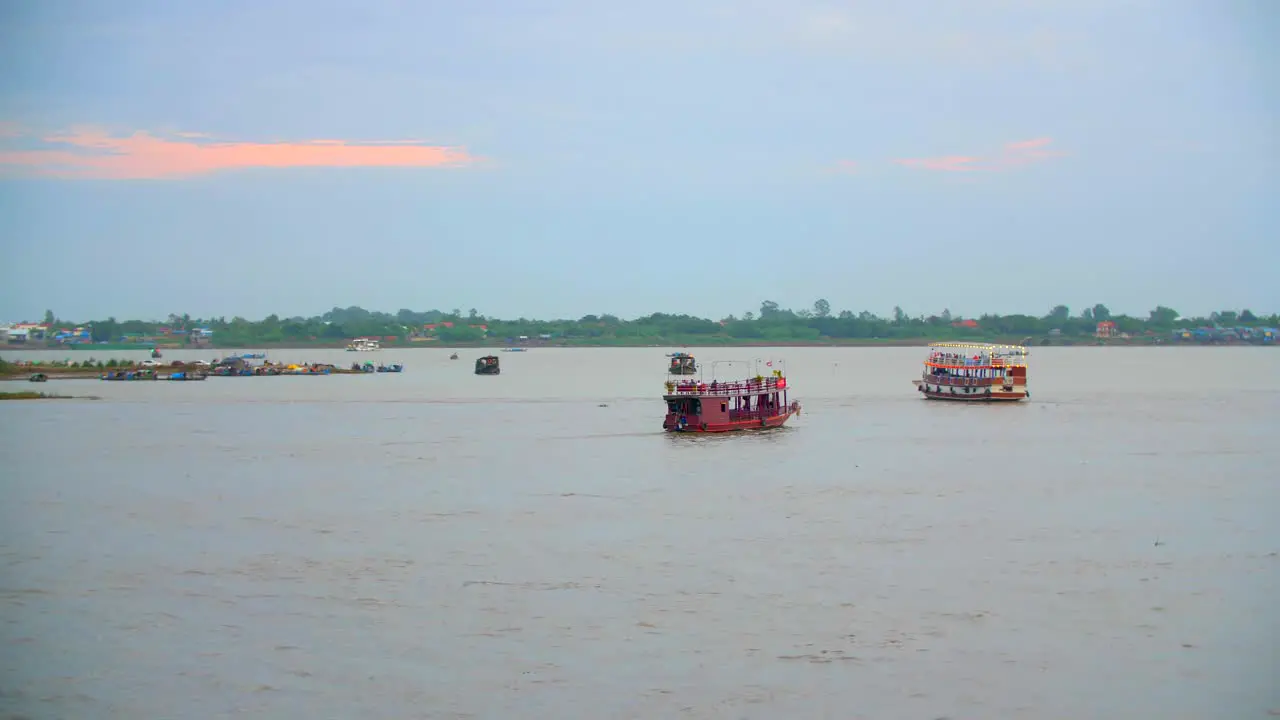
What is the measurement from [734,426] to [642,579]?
3560cm

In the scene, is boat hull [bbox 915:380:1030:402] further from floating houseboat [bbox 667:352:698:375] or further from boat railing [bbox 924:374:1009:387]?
floating houseboat [bbox 667:352:698:375]

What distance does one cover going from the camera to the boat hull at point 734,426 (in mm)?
62344

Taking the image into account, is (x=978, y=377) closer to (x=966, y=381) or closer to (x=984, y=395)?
(x=966, y=381)

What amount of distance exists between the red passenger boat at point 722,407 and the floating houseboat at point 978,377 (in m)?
25.4

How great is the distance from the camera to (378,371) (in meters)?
155

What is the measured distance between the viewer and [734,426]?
6406cm

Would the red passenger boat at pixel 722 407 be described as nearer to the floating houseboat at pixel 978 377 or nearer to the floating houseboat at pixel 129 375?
the floating houseboat at pixel 978 377

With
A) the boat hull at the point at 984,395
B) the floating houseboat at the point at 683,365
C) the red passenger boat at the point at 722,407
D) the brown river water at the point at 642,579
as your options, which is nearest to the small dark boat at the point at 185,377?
the floating houseboat at the point at 683,365

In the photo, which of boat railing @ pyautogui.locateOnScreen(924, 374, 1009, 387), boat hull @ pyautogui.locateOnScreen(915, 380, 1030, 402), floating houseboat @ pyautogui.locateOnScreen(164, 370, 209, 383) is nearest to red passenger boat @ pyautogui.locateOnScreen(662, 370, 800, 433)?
boat railing @ pyautogui.locateOnScreen(924, 374, 1009, 387)

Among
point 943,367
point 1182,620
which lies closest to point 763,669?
point 1182,620

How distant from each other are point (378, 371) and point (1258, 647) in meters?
139

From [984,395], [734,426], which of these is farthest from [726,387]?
[984,395]

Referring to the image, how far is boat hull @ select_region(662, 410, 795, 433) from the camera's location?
6234 cm

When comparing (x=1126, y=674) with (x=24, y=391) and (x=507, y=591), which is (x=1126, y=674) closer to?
(x=507, y=591)
